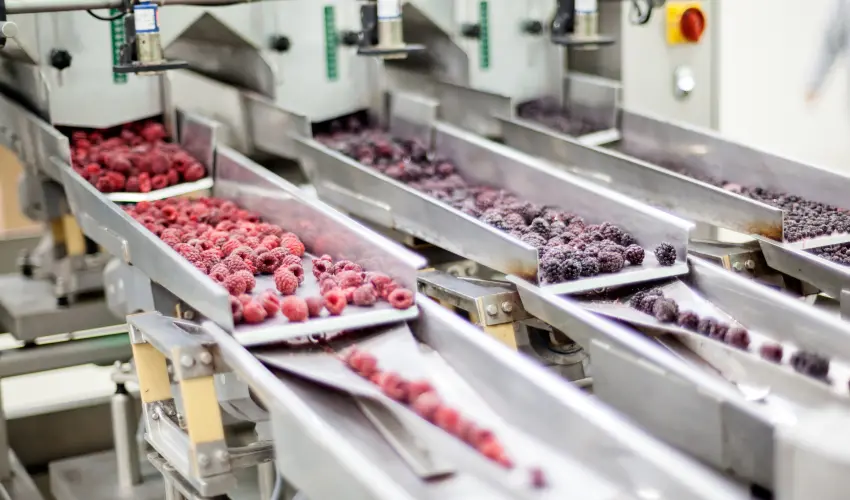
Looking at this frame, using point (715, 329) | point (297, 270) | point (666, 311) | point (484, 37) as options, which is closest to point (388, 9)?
point (484, 37)

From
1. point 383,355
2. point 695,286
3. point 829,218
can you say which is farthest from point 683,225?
point 383,355

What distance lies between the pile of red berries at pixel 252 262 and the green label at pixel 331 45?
0.85 metres

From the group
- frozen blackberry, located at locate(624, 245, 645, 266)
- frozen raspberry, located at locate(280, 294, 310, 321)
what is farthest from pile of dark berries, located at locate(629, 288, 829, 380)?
frozen raspberry, located at locate(280, 294, 310, 321)

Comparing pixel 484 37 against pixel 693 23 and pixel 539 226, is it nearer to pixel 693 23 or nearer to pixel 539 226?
pixel 693 23

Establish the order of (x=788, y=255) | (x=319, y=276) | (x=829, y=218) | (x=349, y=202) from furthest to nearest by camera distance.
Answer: (x=349, y=202) → (x=829, y=218) → (x=788, y=255) → (x=319, y=276)

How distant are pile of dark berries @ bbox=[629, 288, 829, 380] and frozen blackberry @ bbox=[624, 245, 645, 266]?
10 cm

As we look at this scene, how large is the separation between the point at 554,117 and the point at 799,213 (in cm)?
122

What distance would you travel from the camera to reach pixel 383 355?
2.14 metres

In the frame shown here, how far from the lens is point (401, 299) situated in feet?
7.41

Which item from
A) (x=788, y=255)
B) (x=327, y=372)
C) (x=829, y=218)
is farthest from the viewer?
(x=829, y=218)

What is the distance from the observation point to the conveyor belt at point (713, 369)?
179cm

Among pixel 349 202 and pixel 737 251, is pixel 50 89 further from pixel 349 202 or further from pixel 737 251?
pixel 737 251

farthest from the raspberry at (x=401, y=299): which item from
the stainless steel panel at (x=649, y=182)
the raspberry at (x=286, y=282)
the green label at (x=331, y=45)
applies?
the green label at (x=331, y=45)

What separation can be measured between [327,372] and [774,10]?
2.48 m
